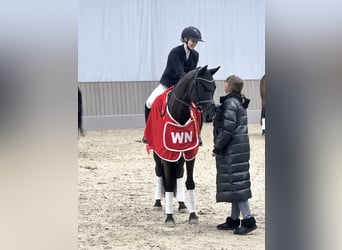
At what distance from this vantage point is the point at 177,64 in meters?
6.56

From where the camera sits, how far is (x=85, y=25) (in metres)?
13.6

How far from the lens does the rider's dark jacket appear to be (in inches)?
258

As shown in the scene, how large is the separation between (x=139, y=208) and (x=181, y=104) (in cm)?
147

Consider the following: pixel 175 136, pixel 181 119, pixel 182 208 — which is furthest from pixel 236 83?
pixel 182 208

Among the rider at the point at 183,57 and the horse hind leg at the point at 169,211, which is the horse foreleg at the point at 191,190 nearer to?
the horse hind leg at the point at 169,211

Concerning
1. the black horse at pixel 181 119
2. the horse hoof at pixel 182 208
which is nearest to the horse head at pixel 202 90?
the black horse at pixel 181 119

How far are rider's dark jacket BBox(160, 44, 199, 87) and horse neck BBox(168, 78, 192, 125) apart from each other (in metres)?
Result: 0.62

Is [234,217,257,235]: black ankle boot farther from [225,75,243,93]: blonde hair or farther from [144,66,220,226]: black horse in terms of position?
[225,75,243,93]: blonde hair

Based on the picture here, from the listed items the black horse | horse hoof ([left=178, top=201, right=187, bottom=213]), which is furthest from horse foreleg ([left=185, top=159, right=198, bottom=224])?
horse hoof ([left=178, top=201, right=187, bottom=213])

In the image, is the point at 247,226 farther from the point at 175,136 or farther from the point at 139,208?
the point at 139,208
